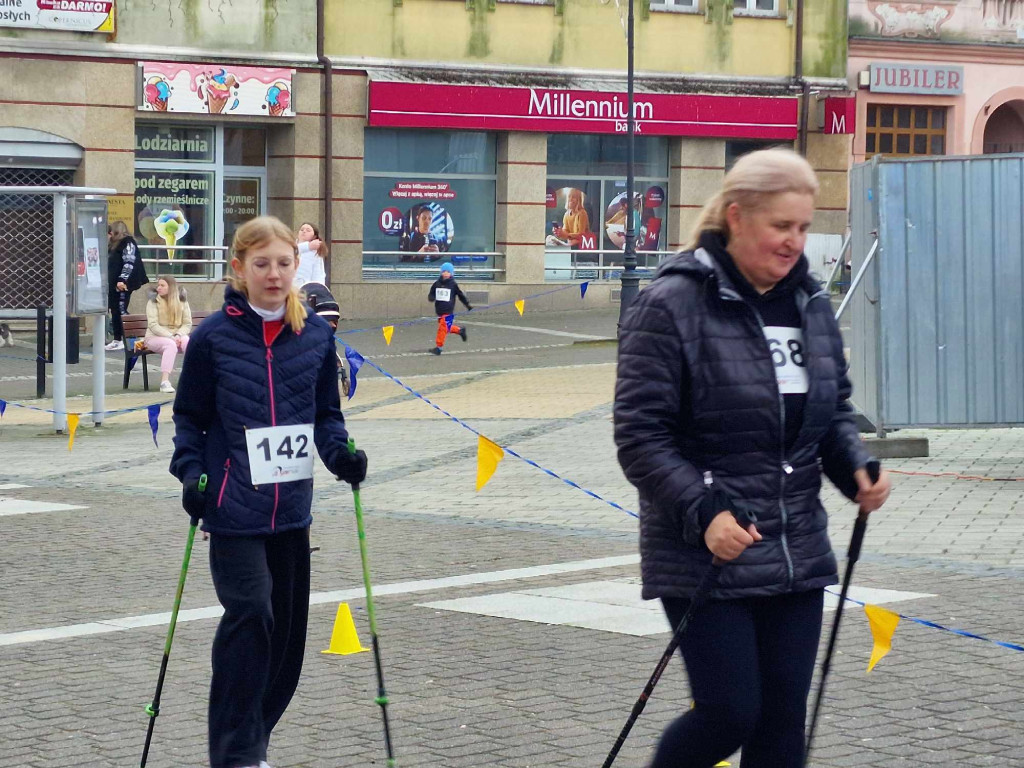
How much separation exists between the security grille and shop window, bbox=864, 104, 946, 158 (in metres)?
21.9

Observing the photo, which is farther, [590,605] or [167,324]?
[167,324]

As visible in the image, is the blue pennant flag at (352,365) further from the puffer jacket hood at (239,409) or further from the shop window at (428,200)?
the puffer jacket hood at (239,409)

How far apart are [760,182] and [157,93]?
24272mm

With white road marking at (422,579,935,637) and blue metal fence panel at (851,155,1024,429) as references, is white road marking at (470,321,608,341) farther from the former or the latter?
white road marking at (422,579,935,637)

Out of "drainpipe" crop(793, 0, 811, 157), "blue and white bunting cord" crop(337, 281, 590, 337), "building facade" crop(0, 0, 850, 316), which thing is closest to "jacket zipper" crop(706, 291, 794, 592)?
"building facade" crop(0, 0, 850, 316)

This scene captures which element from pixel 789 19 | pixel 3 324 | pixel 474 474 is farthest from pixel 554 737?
pixel 789 19

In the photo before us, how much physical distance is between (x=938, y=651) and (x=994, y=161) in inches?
271

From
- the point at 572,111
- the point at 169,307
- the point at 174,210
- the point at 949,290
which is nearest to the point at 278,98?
the point at 174,210

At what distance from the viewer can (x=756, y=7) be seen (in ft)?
109

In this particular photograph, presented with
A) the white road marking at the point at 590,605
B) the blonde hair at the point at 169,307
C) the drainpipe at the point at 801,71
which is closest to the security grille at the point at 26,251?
the blonde hair at the point at 169,307

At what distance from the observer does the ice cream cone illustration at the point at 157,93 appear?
89.5 feet

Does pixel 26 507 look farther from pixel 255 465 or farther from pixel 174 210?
pixel 174 210

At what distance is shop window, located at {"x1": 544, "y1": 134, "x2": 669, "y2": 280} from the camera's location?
31562mm

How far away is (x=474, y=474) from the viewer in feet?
43.3
